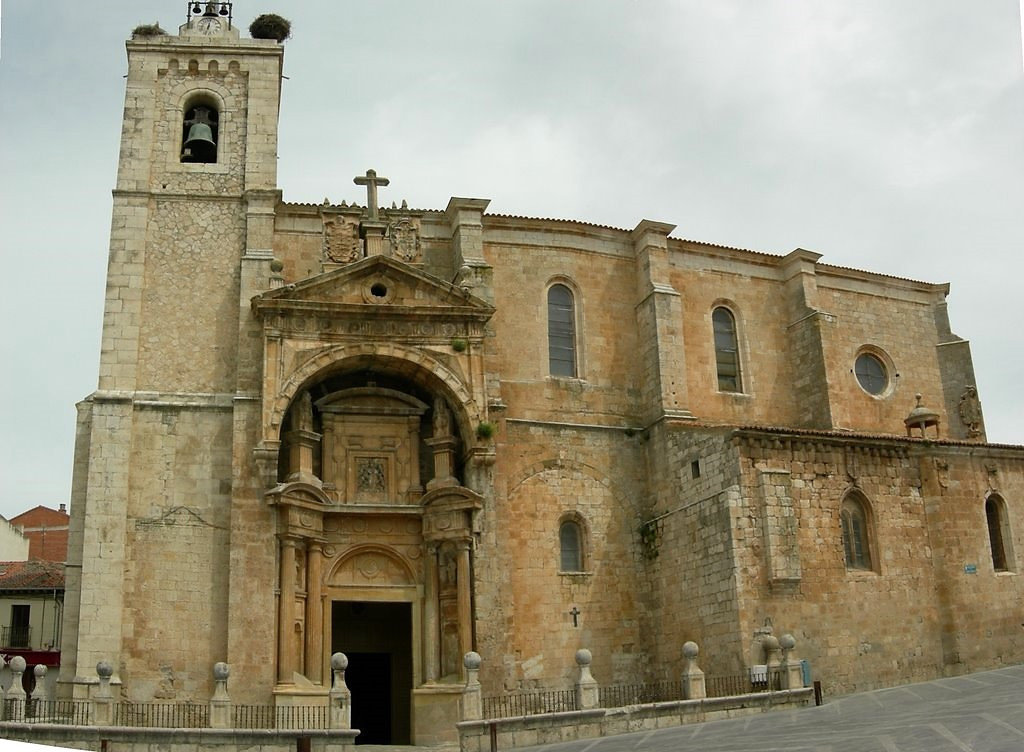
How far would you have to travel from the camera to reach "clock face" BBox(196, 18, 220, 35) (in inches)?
939

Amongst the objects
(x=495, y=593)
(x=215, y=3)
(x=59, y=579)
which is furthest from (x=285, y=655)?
(x=59, y=579)

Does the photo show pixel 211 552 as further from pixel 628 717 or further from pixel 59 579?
pixel 59 579

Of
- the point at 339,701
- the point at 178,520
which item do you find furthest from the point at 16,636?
the point at 339,701

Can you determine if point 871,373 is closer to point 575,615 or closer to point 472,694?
point 575,615

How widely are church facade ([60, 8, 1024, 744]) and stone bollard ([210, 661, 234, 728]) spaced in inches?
78.2

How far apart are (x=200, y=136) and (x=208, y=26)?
3.15 metres

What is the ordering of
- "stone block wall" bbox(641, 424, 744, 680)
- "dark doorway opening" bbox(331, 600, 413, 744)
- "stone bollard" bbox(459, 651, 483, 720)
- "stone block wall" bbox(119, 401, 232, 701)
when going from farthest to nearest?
1. "dark doorway opening" bbox(331, 600, 413, 744)
2. "stone block wall" bbox(641, 424, 744, 680)
3. "stone block wall" bbox(119, 401, 232, 701)
4. "stone bollard" bbox(459, 651, 483, 720)

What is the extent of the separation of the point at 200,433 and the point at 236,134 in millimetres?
6654

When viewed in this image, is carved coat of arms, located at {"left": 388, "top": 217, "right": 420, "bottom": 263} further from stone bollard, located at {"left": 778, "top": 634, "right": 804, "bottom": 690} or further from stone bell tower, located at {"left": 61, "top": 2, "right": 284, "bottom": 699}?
stone bollard, located at {"left": 778, "top": 634, "right": 804, "bottom": 690}

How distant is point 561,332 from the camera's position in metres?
23.9

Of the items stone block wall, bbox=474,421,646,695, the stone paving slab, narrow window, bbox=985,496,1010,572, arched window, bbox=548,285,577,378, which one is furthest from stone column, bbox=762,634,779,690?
arched window, bbox=548,285,577,378

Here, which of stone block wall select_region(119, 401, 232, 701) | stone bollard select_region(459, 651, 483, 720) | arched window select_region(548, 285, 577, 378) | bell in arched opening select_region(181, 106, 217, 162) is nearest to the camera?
stone bollard select_region(459, 651, 483, 720)

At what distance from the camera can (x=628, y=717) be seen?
54.7 feet

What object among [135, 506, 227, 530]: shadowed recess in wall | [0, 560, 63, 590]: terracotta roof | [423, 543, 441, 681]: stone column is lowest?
[423, 543, 441, 681]: stone column
